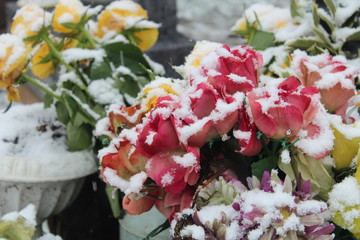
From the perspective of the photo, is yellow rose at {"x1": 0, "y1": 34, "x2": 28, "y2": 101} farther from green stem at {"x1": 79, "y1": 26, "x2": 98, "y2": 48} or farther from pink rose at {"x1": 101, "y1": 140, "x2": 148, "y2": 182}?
pink rose at {"x1": 101, "y1": 140, "x2": 148, "y2": 182}

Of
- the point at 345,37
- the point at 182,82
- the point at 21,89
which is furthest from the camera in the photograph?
the point at 21,89

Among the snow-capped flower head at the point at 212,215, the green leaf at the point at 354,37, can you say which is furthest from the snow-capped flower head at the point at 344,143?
the green leaf at the point at 354,37

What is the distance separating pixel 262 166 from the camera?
45cm

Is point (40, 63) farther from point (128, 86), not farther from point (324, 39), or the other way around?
point (324, 39)

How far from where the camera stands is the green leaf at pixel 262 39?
2.67ft

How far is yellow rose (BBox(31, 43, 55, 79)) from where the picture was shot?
0.78 metres

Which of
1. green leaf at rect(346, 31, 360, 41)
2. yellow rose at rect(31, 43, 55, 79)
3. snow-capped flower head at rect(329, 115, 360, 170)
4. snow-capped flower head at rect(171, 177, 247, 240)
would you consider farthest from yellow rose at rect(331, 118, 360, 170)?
yellow rose at rect(31, 43, 55, 79)

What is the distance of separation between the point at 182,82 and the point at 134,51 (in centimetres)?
26

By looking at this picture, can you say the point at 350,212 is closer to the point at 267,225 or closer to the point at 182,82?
the point at 267,225

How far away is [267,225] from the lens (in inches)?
14.7

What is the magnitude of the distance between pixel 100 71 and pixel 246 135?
0.42 metres

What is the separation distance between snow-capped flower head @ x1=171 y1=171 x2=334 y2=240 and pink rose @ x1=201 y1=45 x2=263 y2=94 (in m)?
0.09

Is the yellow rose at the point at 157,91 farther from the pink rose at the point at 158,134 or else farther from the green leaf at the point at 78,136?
the green leaf at the point at 78,136

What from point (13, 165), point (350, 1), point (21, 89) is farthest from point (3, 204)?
point (21, 89)
